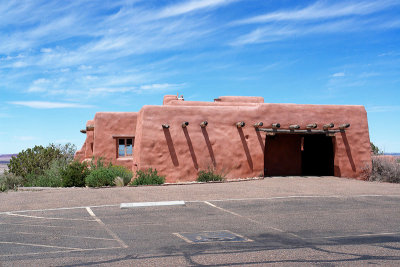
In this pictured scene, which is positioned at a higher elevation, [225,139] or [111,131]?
[111,131]

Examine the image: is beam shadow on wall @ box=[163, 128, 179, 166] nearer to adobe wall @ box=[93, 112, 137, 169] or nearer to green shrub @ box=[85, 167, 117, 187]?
green shrub @ box=[85, 167, 117, 187]

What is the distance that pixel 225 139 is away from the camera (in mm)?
19875

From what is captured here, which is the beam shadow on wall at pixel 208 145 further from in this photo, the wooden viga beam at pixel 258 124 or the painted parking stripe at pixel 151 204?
the painted parking stripe at pixel 151 204

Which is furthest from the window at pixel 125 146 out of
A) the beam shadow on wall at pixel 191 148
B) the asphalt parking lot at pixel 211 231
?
the asphalt parking lot at pixel 211 231

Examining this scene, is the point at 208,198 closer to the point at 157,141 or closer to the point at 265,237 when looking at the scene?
the point at 265,237

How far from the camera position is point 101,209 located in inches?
450

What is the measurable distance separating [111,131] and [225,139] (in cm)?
709

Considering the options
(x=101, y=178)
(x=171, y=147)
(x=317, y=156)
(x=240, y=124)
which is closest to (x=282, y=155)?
(x=317, y=156)

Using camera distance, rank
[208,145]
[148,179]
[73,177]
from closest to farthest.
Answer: [148,179], [73,177], [208,145]

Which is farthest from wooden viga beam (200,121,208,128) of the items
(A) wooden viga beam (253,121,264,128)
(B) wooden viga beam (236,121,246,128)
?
(A) wooden viga beam (253,121,264,128)

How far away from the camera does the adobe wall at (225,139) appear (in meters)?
19.3

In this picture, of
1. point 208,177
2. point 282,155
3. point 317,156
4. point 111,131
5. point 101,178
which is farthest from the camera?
point 317,156

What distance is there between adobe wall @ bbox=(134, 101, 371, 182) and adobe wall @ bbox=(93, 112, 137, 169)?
293 cm

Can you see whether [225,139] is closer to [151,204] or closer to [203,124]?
[203,124]
